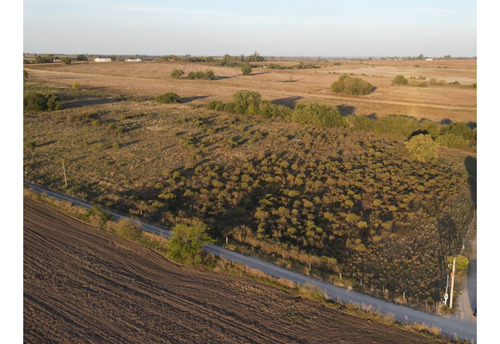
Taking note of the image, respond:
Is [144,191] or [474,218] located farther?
[144,191]

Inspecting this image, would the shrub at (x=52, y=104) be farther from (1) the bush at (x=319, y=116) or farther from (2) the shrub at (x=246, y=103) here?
(1) the bush at (x=319, y=116)

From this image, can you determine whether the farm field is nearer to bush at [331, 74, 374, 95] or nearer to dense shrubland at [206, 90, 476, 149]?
bush at [331, 74, 374, 95]

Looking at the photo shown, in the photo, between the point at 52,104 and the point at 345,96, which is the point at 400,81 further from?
the point at 52,104

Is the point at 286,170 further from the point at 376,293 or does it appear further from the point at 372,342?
the point at 372,342

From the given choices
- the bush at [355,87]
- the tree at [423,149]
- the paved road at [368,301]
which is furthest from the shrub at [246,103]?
the paved road at [368,301]

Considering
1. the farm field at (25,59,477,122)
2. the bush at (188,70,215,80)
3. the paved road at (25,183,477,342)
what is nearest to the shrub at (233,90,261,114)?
the farm field at (25,59,477,122)

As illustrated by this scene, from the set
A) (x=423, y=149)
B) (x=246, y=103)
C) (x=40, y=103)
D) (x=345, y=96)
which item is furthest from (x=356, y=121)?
(x=40, y=103)

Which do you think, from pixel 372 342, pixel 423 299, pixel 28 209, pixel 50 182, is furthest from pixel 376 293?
pixel 50 182
